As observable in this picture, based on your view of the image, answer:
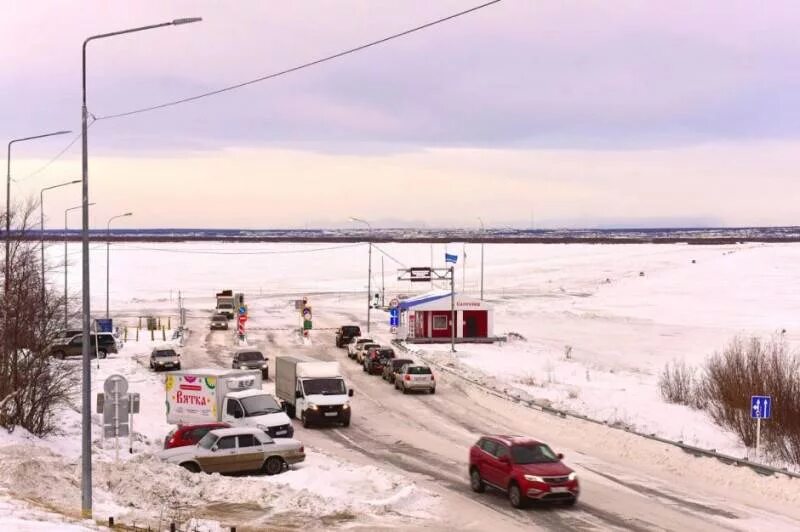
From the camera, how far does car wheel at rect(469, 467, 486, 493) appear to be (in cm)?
2286

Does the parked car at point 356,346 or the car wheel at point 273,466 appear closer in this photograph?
the car wheel at point 273,466

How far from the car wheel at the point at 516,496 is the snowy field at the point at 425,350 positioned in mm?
1974

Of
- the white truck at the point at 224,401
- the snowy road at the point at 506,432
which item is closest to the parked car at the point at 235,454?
the snowy road at the point at 506,432

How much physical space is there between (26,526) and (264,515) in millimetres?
6965

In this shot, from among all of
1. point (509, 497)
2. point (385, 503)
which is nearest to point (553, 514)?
point (509, 497)

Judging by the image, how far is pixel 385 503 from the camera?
20.8m

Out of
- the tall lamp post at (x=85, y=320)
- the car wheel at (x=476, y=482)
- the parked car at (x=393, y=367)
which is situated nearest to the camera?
the tall lamp post at (x=85, y=320)

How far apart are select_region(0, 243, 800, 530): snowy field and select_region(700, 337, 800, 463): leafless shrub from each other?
2.59 feet

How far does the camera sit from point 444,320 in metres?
66.7

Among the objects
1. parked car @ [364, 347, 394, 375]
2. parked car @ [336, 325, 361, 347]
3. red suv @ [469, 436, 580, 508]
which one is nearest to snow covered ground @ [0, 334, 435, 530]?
red suv @ [469, 436, 580, 508]

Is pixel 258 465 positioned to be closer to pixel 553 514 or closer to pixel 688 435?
pixel 553 514

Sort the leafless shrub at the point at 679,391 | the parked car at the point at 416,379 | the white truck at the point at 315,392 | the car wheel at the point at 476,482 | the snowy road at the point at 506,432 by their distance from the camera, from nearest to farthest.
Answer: the snowy road at the point at 506,432 < the car wheel at the point at 476,482 < the white truck at the point at 315,392 < the leafless shrub at the point at 679,391 < the parked car at the point at 416,379

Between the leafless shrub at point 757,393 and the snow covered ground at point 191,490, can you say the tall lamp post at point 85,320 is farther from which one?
the leafless shrub at point 757,393

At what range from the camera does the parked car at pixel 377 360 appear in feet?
161
